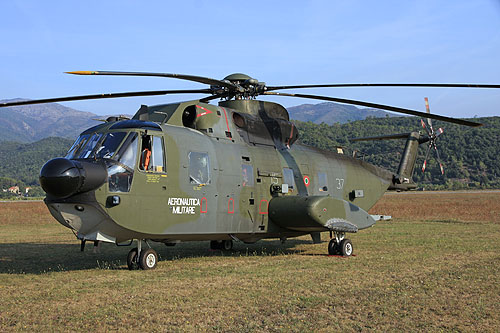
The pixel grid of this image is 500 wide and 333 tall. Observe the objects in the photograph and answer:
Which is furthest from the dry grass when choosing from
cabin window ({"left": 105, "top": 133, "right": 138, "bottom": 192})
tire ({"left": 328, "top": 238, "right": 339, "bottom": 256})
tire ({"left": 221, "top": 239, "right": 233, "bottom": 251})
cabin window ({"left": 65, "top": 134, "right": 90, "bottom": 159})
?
cabin window ({"left": 65, "top": 134, "right": 90, "bottom": 159})

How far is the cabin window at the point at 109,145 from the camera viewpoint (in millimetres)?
10266

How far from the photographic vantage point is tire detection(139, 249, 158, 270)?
1080 cm

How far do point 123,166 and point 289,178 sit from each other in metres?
5.76

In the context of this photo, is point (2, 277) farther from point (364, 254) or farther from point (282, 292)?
point (364, 254)

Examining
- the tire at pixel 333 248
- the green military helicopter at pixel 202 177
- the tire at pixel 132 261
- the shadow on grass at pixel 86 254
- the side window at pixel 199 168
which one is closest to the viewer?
the green military helicopter at pixel 202 177

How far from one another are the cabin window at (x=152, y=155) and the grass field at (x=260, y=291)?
230 cm

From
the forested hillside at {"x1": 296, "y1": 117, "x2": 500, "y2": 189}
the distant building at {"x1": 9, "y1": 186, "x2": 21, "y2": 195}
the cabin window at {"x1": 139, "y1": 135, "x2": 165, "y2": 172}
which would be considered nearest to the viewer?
the cabin window at {"x1": 139, "y1": 135, "x2": 165, "y2": 172}

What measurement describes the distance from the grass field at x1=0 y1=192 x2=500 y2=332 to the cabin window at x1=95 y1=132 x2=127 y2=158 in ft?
8.41

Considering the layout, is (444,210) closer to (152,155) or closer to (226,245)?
(226,245)

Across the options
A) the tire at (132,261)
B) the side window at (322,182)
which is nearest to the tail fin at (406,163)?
the side window at (322,182)

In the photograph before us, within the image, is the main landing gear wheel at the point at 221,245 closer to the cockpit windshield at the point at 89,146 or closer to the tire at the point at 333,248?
the tire at the point at 333,248

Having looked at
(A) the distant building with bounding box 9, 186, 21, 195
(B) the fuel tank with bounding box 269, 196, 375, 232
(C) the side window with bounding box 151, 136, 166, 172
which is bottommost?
(A) the distant building with bounding box 9, 186, 21, 195

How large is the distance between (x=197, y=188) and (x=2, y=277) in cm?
455

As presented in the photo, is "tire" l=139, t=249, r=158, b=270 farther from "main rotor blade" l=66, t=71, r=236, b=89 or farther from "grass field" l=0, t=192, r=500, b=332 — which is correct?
"main rotor blade" l=66, t=71, r=236, b=89
